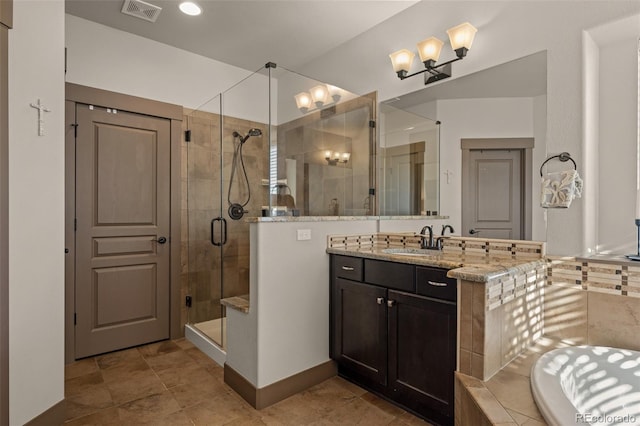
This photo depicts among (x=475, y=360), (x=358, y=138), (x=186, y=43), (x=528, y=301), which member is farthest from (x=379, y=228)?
(x=186, y=43)

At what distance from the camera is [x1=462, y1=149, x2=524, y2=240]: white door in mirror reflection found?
6.82ft

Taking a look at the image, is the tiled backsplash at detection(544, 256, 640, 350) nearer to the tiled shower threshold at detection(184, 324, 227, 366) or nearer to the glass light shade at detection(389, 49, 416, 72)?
the glass light shade at detection(389, 49, 416, 72)

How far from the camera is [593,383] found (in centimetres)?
143

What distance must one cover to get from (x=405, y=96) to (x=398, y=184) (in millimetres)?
700

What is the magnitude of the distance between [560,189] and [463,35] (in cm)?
115

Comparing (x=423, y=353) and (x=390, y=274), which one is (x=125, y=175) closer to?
(x=390, y=274)

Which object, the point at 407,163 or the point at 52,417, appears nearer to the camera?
the point at 52,417

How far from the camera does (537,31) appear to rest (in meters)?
1.98

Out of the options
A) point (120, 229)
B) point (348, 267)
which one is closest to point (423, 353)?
point (348, 267)

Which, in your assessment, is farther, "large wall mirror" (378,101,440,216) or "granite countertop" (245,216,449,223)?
"large wall mirror" (378,101,440,216)

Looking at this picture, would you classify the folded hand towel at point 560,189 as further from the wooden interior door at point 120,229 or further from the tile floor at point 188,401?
the wooden interior door at point 120,229

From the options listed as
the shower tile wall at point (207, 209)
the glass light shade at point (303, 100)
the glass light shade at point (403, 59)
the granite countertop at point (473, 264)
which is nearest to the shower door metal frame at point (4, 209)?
the shower tile wall at point (207, 209)

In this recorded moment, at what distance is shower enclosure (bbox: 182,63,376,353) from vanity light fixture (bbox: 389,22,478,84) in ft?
1.40

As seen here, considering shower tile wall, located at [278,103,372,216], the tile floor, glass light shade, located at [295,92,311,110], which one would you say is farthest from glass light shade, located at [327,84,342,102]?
the tile floor
